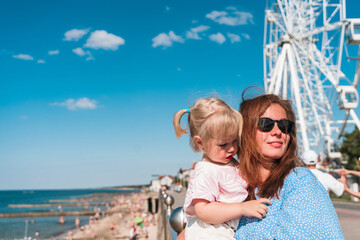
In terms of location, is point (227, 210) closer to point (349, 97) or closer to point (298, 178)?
point (298, 178)

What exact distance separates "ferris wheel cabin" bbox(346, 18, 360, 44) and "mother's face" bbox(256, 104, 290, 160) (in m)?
22.3

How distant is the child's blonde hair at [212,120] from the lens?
1835 millimetres

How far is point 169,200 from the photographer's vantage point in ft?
16.4

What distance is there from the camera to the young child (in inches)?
Result: 68.6

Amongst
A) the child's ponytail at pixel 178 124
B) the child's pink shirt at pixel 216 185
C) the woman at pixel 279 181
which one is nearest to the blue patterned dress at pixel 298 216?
the woman at pixel 279 181

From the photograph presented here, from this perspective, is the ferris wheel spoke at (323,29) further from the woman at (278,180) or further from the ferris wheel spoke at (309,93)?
the woman at (278,180)

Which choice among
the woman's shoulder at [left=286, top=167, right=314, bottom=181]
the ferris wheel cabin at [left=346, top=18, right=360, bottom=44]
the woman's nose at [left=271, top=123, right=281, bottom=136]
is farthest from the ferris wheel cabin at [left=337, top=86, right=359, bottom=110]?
the woman's shoulder at [left=286, top=167, right=314, bottom=181]

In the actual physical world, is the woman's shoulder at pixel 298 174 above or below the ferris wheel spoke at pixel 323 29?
below

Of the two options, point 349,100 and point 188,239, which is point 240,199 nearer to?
point 188,239

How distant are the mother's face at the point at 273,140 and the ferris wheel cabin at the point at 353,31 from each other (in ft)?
73.3

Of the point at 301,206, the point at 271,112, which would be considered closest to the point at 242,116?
the point at 271,112

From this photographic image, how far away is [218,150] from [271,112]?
41cm

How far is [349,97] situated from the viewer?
23.5 metres

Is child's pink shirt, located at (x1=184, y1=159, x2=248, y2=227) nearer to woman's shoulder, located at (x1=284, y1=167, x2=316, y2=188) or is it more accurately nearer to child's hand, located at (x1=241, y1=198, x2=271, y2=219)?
child's hand, located at (x1=241, y1=198, x2=271, y2=219)
